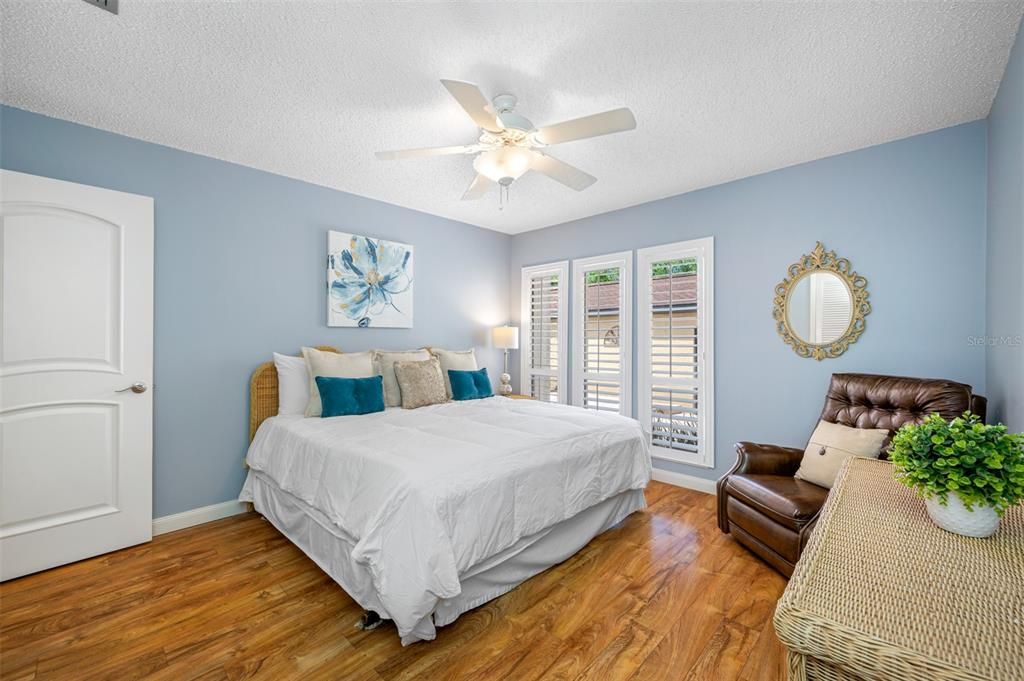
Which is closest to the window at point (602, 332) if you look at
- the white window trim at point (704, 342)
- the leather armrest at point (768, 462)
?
the white window trim at point (704, 342)

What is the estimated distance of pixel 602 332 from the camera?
14.1ft

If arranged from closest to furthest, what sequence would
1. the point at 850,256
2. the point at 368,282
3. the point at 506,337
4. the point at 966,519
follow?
the point at 966,519
the point at 850,256
the point at 368,282
the point at 506,337

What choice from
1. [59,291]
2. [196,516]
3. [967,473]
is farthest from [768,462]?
[59,291]

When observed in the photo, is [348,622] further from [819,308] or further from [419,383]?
[819,308]

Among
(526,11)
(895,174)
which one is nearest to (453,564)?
(526,11)

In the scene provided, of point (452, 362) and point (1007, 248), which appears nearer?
point (1007, 248)

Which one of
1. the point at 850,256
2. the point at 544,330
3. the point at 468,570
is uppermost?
the point at 850,256

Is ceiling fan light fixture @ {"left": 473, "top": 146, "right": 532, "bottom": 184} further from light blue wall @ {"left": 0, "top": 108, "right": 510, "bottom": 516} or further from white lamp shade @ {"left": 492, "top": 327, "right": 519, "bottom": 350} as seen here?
white lamp shade @ {"left": 492, "top": 327, "right": 519, "bottom": 350}

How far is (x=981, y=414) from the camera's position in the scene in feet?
7.29

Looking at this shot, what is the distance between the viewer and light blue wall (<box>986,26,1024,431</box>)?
5.78ft

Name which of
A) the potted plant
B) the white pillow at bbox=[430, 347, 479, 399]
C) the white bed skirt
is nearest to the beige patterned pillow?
the white pillow at bbox=[430, 347, 479, 399]

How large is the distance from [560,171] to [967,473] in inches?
81.9

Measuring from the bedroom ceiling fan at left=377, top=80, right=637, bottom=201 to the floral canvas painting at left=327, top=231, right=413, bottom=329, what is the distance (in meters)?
1.61

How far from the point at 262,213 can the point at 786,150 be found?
12.5 feet
